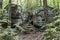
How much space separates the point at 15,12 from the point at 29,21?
259 centimetres

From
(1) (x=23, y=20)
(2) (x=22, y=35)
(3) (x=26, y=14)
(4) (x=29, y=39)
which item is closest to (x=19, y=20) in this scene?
(1) (x=23, y=20)

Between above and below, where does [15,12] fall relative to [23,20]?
above

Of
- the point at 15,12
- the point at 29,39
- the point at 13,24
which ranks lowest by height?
the point at 29,39

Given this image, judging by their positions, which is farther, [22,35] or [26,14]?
[26,14]

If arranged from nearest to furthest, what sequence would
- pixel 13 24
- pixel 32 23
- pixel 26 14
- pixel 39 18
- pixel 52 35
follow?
1. pixel 52 35
2. pixel 13 24
3. pixel 39 18
4. pixel 32 23
5. pixel 26 14

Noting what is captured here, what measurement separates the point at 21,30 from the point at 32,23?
13.3 feet

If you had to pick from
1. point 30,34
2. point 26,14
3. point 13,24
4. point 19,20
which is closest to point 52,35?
point 30,34

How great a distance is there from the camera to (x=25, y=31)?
13.5 meters

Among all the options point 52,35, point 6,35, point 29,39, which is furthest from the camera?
point 29,39

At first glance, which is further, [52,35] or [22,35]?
[22,35]

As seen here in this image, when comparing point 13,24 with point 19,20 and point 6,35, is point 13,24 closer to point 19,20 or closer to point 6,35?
point 19,20

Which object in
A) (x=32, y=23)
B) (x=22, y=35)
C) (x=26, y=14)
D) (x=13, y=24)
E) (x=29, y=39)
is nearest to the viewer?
(x=29, y=39)

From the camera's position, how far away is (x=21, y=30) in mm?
13406

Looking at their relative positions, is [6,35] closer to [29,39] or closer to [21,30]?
[29,39]
